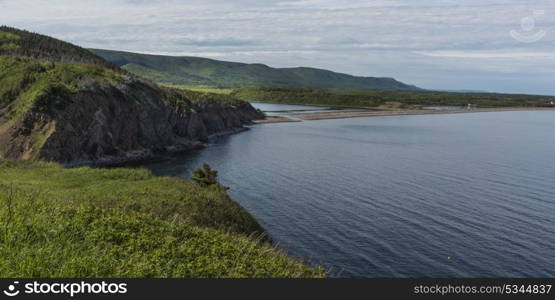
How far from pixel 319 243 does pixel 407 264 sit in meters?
8.92

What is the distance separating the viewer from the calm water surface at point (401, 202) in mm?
40188

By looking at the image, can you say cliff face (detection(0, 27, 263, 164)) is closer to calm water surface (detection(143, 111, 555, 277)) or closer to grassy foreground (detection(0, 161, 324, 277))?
calm water surface (detection(143, 111, 555, 277))

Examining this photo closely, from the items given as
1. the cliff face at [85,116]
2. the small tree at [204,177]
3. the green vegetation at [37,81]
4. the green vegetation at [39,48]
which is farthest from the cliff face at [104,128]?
the green vegetation at [39,48]

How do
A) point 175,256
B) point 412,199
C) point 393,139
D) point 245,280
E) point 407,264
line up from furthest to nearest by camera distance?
1. point 393,139
2. point 412,199
3. point 407,264
4. point 175,256
5. point 245,280

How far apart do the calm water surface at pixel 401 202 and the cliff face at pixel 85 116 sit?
39.5 feet

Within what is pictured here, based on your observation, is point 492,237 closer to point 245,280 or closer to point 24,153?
point 245,280

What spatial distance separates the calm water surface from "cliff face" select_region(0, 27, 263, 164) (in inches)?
474

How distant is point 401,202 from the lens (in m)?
59.3

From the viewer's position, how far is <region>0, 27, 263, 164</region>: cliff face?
80.8 metres

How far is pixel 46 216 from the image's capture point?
17109 millimetres

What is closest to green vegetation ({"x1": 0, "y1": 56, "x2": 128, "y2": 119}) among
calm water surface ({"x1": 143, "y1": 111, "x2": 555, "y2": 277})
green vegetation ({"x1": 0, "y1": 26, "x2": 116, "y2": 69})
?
calm water surface ({"x1": 143, "y1": 111, "x2": 555, "y2": 277})

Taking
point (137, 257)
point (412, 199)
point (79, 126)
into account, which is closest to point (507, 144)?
point (412, 199)

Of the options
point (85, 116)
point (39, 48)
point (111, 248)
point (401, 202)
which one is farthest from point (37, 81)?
point (111, 248)

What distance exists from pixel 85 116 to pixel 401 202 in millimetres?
65199
